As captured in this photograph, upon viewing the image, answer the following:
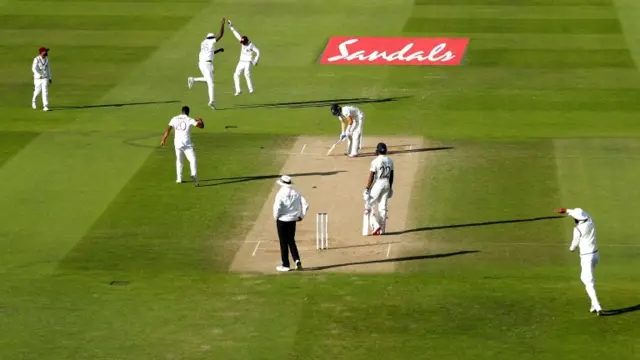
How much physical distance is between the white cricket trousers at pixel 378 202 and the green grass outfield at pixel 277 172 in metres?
0.97

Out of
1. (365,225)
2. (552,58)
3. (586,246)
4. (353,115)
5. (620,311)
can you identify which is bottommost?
(620,311)

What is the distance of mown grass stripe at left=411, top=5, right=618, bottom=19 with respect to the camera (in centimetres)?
5034

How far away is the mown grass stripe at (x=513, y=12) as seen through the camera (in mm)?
50344

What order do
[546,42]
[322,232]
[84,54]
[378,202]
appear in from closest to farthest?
[322,232] < [378,202] < [84,54] < [546,42]

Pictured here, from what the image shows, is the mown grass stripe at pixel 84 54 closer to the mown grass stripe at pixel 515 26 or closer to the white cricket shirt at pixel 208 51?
the white cricket shirt at pixel 208 51

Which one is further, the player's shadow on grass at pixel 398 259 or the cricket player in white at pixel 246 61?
the cricket player in white at pixel 246 61

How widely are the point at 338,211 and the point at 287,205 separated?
4085mm

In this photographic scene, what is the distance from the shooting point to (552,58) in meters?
43.9

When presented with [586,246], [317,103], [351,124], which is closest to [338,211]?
[351,124]

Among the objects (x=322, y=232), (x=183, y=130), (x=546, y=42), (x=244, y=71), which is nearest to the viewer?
(x=322, y=232)

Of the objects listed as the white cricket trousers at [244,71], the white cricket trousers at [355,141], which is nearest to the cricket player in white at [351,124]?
the white cricket trousers at [355,141]

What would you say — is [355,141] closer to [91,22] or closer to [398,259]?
[398,259]

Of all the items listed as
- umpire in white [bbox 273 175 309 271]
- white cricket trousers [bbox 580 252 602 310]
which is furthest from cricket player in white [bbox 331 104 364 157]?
white cricket trousers [bbox 580 252 602 310]

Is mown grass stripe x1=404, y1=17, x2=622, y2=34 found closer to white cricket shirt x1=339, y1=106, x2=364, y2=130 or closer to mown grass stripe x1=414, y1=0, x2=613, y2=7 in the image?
mown grass stripe x1=414, y1=0, x2=613, y2=7
